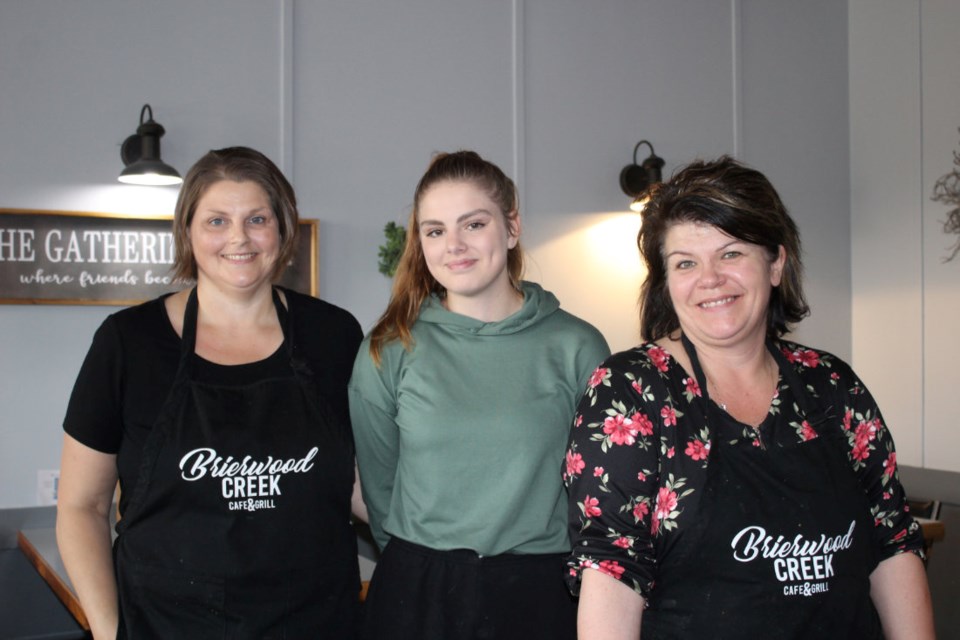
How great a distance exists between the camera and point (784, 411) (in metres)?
1.44

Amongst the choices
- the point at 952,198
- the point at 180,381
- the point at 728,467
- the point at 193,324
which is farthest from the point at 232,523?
the point at 952,198

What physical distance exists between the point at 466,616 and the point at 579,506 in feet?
1.38

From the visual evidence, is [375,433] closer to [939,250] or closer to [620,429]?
[620,429]

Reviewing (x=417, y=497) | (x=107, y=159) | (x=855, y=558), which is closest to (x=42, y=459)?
(x=107, y=159)

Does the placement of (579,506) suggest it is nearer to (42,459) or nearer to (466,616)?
(466,616)

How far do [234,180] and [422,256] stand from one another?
0.40 metres

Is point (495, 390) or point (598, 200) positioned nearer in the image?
point (495, 390)

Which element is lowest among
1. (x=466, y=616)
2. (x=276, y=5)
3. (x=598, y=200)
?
(x=466, y=616)

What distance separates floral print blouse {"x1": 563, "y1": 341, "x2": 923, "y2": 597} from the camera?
1286mm

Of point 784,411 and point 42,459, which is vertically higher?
point 784,411

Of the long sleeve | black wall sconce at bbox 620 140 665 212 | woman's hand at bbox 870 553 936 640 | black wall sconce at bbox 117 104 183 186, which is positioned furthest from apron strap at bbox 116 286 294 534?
black wall sconce at bbox 620 140 665 212

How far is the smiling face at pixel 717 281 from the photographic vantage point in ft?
4.62

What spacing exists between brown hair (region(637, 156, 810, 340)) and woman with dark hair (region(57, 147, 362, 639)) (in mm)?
660

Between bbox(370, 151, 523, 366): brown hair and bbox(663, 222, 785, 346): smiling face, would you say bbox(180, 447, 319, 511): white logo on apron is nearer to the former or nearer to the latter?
bbox(370, 151, 523, 366): brown hair
